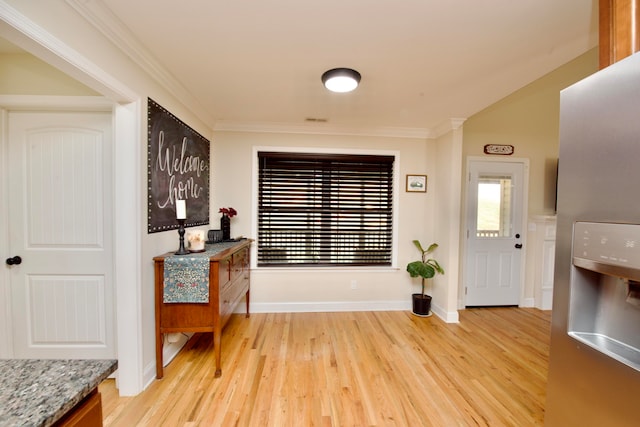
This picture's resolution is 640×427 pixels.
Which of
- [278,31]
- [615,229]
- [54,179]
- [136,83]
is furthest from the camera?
[54,179]

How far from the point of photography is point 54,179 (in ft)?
6.19

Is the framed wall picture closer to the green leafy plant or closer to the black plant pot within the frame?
the green leafy plant

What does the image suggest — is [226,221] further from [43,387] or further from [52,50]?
[43,387]

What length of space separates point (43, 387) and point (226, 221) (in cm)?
247

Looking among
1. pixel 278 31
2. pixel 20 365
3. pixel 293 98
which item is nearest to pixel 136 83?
pixel 278 31

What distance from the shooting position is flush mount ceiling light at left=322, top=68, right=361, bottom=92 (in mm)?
1891

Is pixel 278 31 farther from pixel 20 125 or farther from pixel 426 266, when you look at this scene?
pixel 426 266

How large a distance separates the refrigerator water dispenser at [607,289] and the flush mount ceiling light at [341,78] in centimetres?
163

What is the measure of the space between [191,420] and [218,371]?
415mm

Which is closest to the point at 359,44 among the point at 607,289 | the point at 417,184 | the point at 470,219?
the point at 607,289

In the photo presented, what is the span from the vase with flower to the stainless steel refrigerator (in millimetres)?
2833

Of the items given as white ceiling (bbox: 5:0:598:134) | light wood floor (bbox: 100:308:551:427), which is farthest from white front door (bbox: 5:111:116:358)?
white ceiling (bbox: 5:0:598:134)

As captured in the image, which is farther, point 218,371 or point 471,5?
point 218,371

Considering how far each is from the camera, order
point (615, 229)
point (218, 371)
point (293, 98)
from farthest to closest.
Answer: point (293, 98) < point (218, 371) < point (615, 229)
